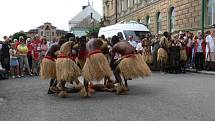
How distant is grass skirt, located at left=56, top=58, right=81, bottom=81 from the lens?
12398 millimetres

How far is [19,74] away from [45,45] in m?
2.24

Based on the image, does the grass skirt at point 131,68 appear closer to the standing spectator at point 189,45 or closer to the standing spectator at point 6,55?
the standing spectator at point 189,45

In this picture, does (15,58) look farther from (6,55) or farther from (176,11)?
(176,11)

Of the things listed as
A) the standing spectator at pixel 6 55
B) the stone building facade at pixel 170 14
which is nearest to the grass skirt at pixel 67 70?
the standing spectator at pixel 6 55

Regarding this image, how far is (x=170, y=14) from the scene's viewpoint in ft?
126

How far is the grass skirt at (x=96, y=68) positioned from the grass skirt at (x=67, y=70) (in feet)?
0.76

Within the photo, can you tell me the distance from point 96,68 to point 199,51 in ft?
31.8

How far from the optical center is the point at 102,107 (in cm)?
1080

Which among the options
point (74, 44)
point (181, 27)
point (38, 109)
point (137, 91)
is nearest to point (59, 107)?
point (38, 109)

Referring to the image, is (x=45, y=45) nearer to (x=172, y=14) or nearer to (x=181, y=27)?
(x=181, y=27)

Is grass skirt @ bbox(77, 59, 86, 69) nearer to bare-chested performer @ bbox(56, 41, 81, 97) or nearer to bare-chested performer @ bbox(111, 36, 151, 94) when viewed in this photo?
bare-chested performer @ bbox(56, 41, 81, 97)

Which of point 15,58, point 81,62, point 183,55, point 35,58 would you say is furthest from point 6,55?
point 81,62

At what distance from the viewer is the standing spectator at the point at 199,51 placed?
21.0 meters

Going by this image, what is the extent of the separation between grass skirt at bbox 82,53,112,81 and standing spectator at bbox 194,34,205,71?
934 centimetres
